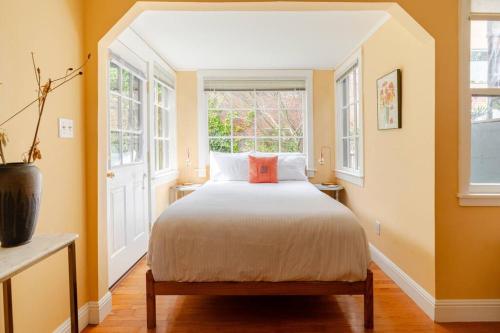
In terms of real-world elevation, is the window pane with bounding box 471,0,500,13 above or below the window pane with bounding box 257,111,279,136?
above

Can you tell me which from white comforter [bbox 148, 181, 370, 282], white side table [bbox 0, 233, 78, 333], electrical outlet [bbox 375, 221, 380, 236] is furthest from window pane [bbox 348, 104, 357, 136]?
white side table [bbox 0, 233, 78, 333]

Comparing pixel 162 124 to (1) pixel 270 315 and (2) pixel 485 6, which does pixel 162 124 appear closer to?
(1) pixel 270 315

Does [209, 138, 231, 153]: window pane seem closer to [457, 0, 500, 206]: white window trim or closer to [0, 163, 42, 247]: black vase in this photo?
[457, 0, 500, 206]: white window trim

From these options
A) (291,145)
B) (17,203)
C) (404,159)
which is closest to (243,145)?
(291,145)

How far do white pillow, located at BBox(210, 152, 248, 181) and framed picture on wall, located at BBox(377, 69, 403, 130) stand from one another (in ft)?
5.79

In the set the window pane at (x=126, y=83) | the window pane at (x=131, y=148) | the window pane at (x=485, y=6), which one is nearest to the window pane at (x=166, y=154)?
the window pane at (x=131, y=148)

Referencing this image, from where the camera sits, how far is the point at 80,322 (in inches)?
88.2

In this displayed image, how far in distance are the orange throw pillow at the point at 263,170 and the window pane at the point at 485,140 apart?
2184mm

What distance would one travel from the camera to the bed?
2191mm

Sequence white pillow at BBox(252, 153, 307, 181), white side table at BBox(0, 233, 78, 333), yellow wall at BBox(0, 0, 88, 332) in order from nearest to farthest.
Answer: white side table at BBox(0, 233, 78, 333), yellow wall at BBox(0, 0, 88, 332), white pillow at BBox(252, 153, 307, 181)

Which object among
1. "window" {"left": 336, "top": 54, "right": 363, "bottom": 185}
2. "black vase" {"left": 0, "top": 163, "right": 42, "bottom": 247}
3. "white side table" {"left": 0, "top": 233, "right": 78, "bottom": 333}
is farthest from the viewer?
"window" {"left": 336, "top": 54, "right": 363, "bottom": 185}

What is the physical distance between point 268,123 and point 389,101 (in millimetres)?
2241

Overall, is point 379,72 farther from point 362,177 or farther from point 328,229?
point 328,229

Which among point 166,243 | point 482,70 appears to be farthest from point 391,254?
point 166,243
